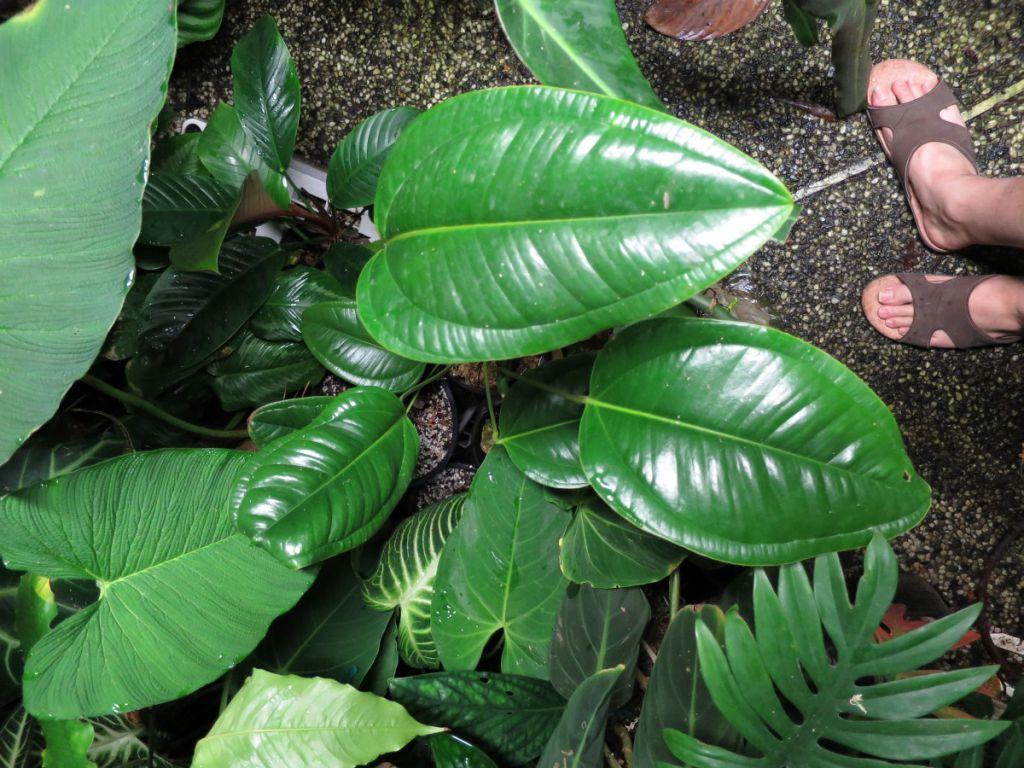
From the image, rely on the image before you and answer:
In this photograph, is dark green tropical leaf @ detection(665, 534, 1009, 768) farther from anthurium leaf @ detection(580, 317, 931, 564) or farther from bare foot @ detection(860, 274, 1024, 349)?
bare foot @ detection(860, 274, 1024, 349)

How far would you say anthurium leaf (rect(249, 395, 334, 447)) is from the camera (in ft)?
3.03

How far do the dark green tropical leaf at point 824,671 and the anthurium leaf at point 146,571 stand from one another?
0.50 m

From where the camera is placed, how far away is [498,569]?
0.88 meters

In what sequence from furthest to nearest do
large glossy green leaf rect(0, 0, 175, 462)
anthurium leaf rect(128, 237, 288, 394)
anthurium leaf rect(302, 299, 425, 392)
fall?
1. anthurium leaf rect(128, 237, 288, 394)
2. anthurium leaf rect(302, 299, 425, 392)
3. large glossy green leaf rect(0, 0, 175, 462)

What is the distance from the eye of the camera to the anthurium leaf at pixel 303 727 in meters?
0.70

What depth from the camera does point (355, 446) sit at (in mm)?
817

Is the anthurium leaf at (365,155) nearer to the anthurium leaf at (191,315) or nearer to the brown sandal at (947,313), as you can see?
the anthurium leaf at (191,315)

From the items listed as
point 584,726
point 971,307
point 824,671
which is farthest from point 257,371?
point 971,307

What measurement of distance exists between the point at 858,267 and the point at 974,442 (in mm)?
416

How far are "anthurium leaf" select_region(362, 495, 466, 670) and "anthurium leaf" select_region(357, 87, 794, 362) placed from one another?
0.42m

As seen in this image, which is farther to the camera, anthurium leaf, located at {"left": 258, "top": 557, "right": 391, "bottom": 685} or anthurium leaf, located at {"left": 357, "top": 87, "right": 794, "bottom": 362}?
anthurium leaf, located at {"left": 258, "top": 557, "right": 391, "bottom": 685}

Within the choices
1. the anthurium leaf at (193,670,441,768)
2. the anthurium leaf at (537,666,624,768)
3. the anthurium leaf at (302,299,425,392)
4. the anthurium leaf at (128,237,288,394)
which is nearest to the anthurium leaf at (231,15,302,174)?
the anthurium leaf at (128,237,288,394)

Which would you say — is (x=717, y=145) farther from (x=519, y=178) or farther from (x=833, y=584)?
(x=833, y=584)

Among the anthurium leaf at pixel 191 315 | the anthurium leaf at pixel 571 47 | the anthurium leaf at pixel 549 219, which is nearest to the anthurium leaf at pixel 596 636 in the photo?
the anthurium leaf at pixel 549 219
